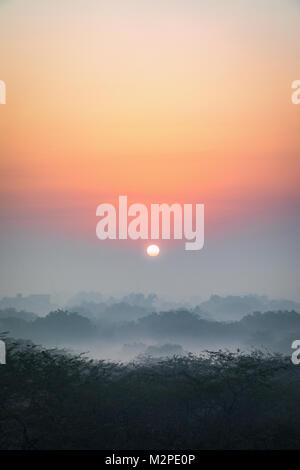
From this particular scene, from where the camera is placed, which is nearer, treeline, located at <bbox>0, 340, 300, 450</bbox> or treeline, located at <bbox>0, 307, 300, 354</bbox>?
treeline, located at <bbox>0, 340, 300, 450</bbox>

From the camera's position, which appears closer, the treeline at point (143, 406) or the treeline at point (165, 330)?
the treeline at point (143, 406)

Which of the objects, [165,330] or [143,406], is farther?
[165,330]

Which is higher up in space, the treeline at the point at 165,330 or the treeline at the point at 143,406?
the treeline at the point at 143,406

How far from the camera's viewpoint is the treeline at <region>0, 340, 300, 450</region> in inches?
695

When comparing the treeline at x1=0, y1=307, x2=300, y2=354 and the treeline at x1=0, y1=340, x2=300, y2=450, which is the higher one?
the treeline at x1=0, y1=340, x2=300, y2=450

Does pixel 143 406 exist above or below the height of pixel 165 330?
above

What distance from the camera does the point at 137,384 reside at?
21.1m

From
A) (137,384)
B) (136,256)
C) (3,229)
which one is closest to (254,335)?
(136,256)

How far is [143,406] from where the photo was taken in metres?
19.6

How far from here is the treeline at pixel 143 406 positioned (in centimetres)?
1764

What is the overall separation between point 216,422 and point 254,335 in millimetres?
48720
